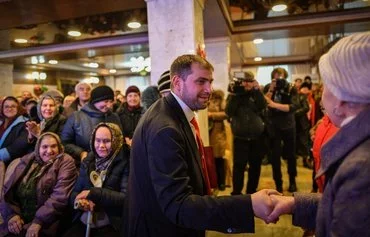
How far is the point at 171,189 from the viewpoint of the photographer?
4.51ft

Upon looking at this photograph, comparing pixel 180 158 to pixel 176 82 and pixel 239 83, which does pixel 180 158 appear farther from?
pixel 239 83

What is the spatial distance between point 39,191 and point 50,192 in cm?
9

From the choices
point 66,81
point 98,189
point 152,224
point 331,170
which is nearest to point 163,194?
point 152,224

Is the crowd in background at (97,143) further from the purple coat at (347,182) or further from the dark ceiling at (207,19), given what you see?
the purple coat at (347,182)

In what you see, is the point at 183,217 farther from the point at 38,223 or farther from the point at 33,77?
the point at 33,77

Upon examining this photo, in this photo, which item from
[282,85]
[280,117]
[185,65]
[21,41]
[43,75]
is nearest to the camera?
[185,65]

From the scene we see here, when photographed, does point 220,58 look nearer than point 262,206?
No

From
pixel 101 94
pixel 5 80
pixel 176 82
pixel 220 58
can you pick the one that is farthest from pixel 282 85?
pixel 5 80

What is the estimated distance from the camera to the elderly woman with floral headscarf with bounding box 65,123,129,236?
2.56 metres

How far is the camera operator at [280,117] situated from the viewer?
455cm

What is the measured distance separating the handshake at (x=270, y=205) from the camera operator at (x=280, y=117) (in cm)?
320

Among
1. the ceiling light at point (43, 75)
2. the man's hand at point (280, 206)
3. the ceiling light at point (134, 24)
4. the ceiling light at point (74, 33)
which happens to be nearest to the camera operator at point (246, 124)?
the man's hand at point (280, 206)

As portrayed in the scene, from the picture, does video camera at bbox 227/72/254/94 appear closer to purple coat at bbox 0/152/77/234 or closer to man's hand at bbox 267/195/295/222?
purple coat at bbox 0/152/77/234

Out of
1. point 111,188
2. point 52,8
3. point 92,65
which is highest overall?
point 92,65
